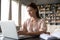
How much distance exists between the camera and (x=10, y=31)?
141cm

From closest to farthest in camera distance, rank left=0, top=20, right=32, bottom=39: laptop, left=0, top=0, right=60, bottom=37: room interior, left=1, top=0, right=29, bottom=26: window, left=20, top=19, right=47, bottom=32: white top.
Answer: left=0, top=20, right=32, bottom=39: laptop, left=20, top=19, right=47, bottom=32: white top, left=0, top=0, right=60, bottom=37: room interior, left=1, top=0, right=29, bottom=26: window

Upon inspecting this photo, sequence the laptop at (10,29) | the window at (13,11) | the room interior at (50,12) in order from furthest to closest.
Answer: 1. the window at (13,11)
2. the room interior at (50,12)
3. the laptop at (10,29)

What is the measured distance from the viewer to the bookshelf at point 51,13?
160 inches

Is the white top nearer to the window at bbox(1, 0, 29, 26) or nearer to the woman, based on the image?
the woman

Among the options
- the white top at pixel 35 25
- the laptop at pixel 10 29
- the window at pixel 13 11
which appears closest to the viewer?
the laptop at pixel 10 29

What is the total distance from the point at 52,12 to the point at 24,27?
2251 millimetres

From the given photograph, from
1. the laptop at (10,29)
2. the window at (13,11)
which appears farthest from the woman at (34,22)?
the window at (13,11)

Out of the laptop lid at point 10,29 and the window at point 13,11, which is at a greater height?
the window at point 13,11

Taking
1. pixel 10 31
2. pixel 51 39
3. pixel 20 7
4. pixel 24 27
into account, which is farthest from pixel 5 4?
pixel 51 39

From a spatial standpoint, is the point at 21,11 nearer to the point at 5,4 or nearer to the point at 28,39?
the point at 5,4

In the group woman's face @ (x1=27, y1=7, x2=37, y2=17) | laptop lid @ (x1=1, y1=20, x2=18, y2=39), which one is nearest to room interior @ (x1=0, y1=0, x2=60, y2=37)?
woman's face @ (x1=27, y1=7, x2=37, y2=17)

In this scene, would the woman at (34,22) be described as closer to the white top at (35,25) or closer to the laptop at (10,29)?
the white top at (35,25)

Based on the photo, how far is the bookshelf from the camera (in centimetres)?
407

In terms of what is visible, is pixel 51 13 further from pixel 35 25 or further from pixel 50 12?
pixel 35 25
